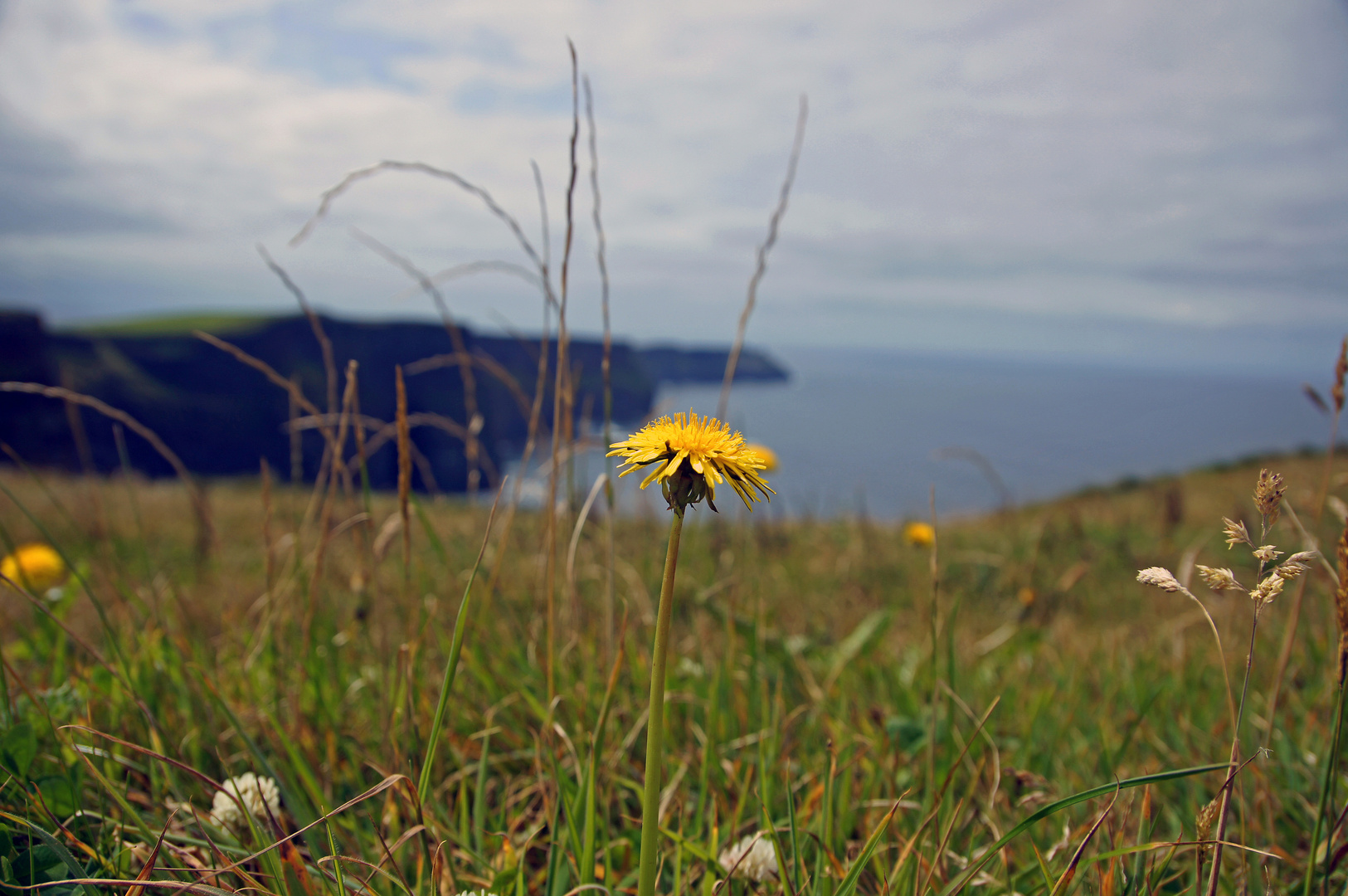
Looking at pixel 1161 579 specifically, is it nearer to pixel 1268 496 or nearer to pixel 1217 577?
pixel 1217 577

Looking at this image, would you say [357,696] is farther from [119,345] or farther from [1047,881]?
[119,345]

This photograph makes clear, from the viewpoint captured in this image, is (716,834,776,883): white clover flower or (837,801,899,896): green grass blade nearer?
(837,801,899,896): green grass blade

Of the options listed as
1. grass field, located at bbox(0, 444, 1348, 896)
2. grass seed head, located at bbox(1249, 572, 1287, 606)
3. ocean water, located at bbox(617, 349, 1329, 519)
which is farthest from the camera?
ocean water, located at bbox(617, 349, 1329, 519)

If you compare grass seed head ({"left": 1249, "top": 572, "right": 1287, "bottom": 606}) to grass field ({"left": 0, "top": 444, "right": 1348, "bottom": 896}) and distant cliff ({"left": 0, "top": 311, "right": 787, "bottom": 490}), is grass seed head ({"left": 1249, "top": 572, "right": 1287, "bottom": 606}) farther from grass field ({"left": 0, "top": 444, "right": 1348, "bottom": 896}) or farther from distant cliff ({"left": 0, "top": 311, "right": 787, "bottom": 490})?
distant cliff ({"left": 0, "top": 311, "right": 787, "bottom": 490})

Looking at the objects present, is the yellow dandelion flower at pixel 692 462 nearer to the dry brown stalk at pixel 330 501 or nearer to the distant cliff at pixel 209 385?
the dry brown stalk at pixel 330 501

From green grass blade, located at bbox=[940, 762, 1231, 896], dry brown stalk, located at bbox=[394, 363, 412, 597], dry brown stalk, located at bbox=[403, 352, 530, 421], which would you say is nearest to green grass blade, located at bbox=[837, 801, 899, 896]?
green grass blade, located at bbox=[940, 762, 1231, 896]

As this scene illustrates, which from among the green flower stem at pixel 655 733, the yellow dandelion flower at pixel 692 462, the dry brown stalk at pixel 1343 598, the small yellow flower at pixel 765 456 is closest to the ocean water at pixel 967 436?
the small yellow flower at pixel 765 456

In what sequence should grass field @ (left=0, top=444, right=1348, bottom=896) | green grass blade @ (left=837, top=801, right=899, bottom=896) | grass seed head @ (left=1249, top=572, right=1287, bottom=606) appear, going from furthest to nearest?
1. grass field @ (left=0, top=444, right=1348, bottom=896)
2. green grass blade @ (left=837, top=801, right=899, bottom=896)
3. grass seed head @ (left=1249, top=572, right=1287, bottom=606)

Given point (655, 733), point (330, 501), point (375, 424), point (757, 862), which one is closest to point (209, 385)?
point (375, 424)
